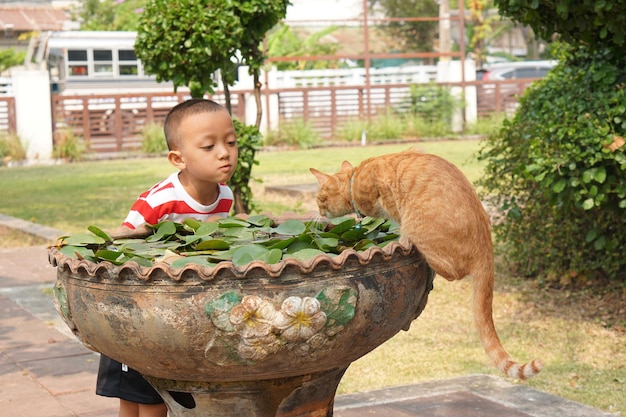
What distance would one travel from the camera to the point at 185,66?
7168 millimetres

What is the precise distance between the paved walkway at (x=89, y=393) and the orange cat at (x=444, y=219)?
3.40 ft

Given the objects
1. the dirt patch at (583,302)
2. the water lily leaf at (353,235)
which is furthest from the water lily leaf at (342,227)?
the dirt patch at (583,302)

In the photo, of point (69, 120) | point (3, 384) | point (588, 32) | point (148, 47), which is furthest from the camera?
point (69, 120)

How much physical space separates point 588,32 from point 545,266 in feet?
6.38

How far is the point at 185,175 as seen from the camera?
A: 327 cm

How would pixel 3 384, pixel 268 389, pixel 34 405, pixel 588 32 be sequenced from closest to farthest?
pixel 268 389 < pixel 34 405 < pixel 3 384 < pixel 588 32

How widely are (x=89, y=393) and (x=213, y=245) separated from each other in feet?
6.77

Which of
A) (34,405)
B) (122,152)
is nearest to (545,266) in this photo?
(34,405)

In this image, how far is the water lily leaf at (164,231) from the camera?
2.93 meters

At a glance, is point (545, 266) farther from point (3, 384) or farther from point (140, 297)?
point (140, 297)

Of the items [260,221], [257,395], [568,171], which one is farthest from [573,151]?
[257,395]

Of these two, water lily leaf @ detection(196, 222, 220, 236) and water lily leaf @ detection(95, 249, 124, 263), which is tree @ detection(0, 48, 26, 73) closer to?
water lily leaf @ detection(196, 222, 220, 236)

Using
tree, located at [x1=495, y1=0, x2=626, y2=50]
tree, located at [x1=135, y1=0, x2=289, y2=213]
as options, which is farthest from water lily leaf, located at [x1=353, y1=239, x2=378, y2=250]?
tree, located at [x1=135, y1=0, x2=289, y2=213]

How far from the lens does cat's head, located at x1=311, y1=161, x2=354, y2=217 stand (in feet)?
11.3
